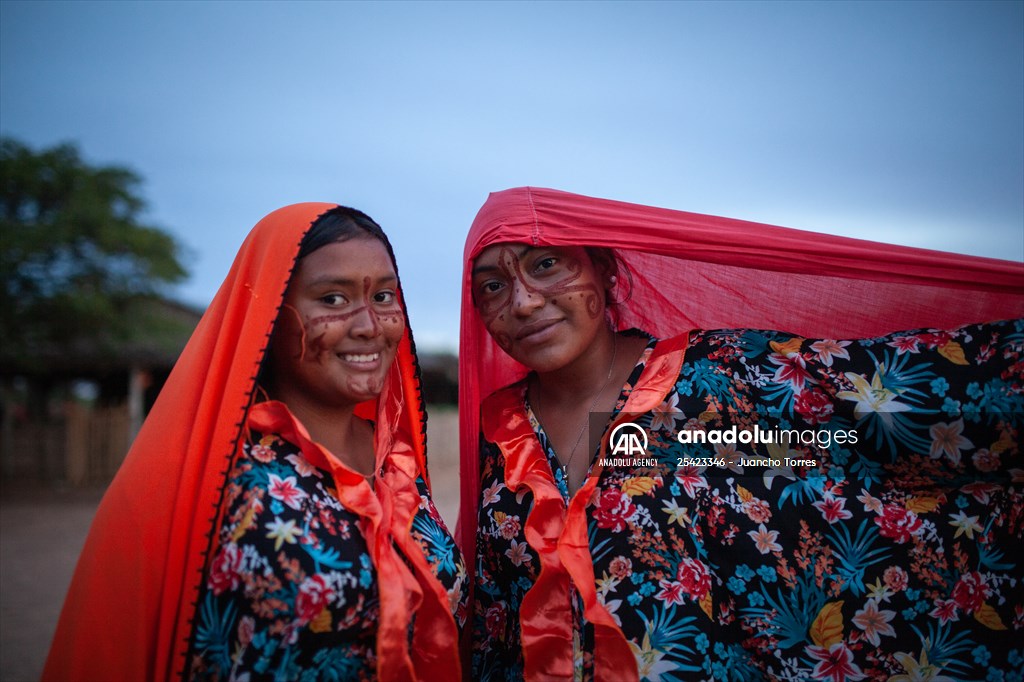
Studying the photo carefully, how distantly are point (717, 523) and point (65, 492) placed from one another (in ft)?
46.4

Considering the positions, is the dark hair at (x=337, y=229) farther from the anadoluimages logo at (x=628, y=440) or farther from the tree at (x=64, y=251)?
the tree at (x=64, y=251)

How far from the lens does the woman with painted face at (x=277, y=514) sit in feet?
5.50

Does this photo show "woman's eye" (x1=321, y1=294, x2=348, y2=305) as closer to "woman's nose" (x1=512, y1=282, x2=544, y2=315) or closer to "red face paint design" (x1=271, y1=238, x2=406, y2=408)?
"red face paint design" (x1=271, y1=238, x2=406, y2=408)

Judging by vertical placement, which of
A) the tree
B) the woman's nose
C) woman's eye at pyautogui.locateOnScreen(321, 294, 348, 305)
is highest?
the tree

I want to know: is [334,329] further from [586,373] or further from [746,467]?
[746,467]

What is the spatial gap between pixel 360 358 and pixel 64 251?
43.9 ft

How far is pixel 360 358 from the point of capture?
2018 millimetres

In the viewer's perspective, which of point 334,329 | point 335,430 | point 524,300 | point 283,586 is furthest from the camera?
point 524,300

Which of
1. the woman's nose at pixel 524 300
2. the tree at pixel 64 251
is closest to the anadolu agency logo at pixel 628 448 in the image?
the woman's nose at pixel 524 300

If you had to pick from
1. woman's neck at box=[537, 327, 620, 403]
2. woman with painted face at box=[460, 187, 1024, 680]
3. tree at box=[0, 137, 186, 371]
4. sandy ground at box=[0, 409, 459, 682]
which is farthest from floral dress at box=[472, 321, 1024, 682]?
tree at box=[0, 137, 186, 371]

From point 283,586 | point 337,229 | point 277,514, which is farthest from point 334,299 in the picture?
point 283,586

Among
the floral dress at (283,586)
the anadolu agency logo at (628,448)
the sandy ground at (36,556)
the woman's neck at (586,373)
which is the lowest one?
the sandy ground at (36,556)

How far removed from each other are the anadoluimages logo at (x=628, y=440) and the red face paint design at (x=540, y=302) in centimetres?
29

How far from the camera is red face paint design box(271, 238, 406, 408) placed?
196 cm
